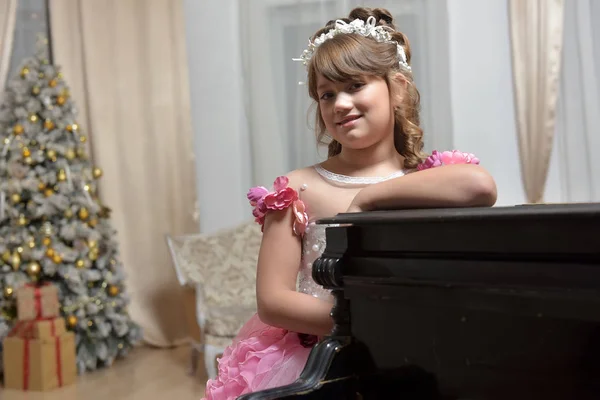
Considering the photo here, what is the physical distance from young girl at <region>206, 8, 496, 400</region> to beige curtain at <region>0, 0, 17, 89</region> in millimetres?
3933

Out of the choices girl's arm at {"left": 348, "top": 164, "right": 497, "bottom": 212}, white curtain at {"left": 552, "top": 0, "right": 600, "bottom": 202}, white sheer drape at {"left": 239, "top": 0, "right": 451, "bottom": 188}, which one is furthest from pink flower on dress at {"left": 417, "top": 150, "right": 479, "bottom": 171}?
white sheer drape at {"left": 239, "top": 0, "right": 451, "bottom": 188}

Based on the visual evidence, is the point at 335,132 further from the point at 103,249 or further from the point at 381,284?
the point at 103,249

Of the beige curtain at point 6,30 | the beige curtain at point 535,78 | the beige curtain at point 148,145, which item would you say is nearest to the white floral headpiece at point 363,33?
the beige curtain at point 535,78

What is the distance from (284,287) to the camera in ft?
4.87

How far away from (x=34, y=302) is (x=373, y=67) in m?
3.65

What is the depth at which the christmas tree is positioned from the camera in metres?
4.80

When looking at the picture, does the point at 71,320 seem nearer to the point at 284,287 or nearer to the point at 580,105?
the point at 580,105

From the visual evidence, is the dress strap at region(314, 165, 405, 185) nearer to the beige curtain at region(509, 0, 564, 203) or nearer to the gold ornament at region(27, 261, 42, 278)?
the beige curtain at region(509, 0, 564, 203)

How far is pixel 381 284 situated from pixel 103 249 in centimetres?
441

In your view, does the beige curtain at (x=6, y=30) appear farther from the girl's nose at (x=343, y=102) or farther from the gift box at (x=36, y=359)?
the girl's nose at (x=343, y=102)

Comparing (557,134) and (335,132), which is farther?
(557,134)

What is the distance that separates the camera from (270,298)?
1.45 metres

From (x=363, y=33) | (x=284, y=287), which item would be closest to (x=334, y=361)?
(x=284, y=287)

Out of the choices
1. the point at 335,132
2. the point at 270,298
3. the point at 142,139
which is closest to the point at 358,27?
the point at 335,132
